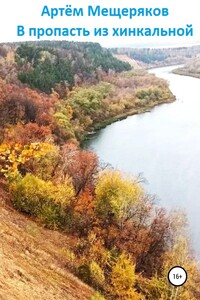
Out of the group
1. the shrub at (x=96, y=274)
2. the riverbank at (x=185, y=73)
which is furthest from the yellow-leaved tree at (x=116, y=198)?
the riverbank at (x=185, y=73)

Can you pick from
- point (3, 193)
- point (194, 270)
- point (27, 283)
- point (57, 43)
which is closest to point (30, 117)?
point (3, 193)

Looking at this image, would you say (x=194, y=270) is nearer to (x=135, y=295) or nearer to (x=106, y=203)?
(x=135, y=295)

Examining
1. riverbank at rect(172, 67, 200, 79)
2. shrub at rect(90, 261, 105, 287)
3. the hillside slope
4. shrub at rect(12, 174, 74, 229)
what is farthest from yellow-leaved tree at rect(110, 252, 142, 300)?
riverbank at rect(172, 67, 200, 79)

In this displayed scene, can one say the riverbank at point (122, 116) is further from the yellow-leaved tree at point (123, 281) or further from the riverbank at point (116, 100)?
the yellow-leaved tree at point (123, 281)

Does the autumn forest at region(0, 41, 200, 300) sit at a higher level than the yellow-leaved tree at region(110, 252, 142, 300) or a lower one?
higher

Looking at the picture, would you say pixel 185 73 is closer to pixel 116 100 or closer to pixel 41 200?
pixel 116 100

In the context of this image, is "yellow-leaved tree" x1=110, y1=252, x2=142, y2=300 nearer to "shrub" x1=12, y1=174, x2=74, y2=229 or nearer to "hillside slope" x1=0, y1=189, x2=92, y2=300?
"hillside slope" x1=0, y1=189, x2=92, y2=300

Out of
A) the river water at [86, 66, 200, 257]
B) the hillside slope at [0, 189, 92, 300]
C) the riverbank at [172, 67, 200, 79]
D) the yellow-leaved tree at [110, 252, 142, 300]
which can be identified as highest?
the riverbank at [172, 67, 200, 79]
